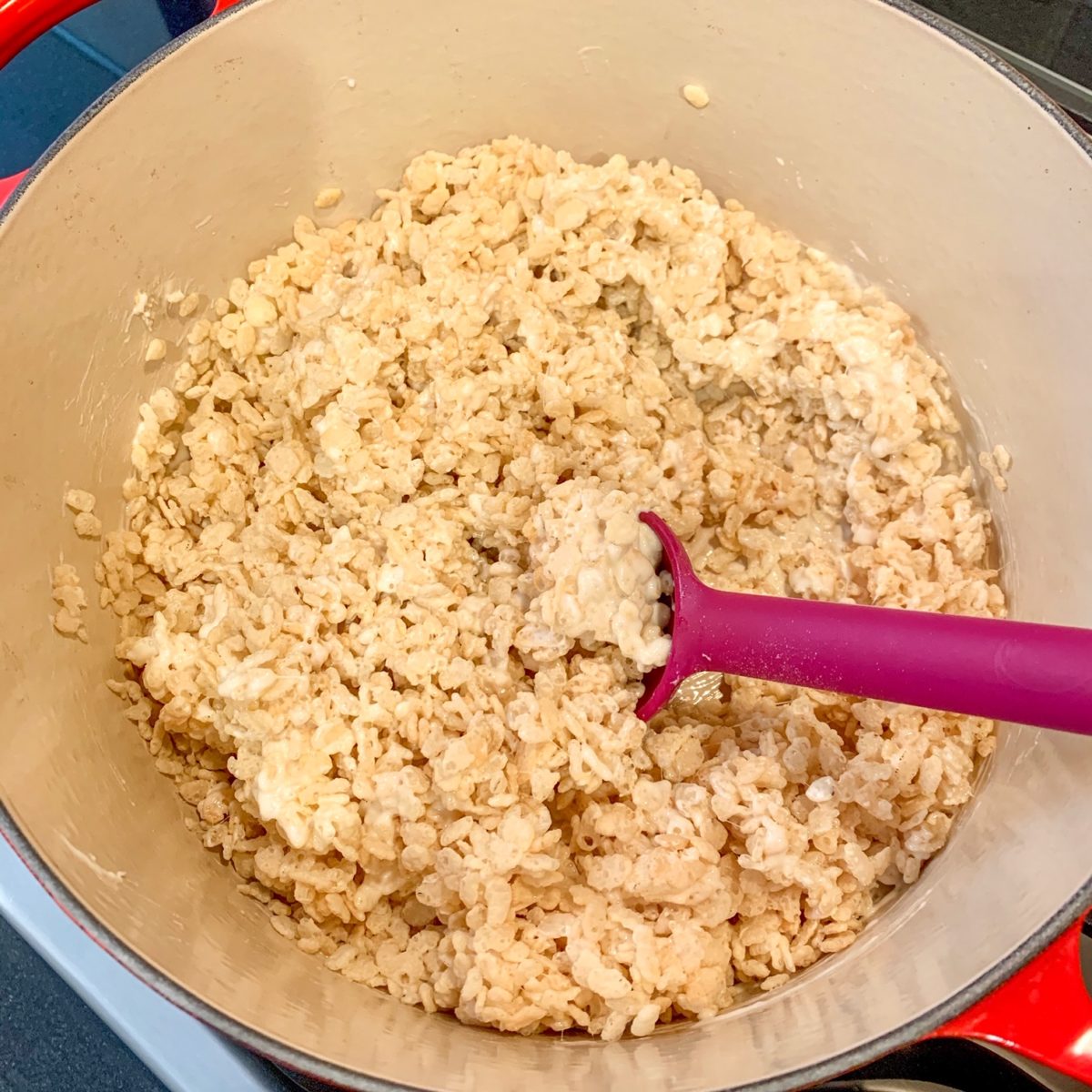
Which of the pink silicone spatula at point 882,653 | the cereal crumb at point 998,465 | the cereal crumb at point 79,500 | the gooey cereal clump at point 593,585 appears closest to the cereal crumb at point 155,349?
the cereal crumb at point 79,500

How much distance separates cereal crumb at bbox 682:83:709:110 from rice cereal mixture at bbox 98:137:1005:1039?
0.09 meters

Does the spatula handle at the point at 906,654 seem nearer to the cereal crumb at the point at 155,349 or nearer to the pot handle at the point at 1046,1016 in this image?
the pot handle at the point at 1046,1016

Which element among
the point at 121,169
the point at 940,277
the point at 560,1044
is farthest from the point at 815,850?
the point at 121,169

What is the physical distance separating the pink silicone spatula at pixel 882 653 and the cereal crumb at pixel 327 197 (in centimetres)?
55

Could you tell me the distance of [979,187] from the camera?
3.29ft

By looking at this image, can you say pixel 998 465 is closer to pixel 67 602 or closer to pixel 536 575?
pixel 536 575

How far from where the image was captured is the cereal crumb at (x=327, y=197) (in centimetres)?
116

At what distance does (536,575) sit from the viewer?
0.98 metres

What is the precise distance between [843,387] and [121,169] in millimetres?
797

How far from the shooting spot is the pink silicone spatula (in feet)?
2.44

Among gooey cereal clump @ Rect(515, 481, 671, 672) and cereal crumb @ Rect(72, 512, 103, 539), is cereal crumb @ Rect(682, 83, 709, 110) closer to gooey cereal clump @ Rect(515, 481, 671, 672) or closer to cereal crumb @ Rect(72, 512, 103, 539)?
gooey cereal clump @ Rect(515, 481, 671, 672)

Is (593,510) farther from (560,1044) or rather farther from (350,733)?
(560,1044)

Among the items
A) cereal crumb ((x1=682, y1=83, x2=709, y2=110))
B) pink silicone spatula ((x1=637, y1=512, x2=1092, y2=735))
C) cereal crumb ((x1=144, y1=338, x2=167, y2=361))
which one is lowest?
cereal crumb ((x1=144, y1=338, x2=167, y2=361))

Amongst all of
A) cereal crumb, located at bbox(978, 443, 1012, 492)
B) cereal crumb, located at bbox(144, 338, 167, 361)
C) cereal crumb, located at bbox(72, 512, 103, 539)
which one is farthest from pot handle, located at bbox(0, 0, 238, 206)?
cereal crumb, located at bbox(978, 443, 1012, 492)
